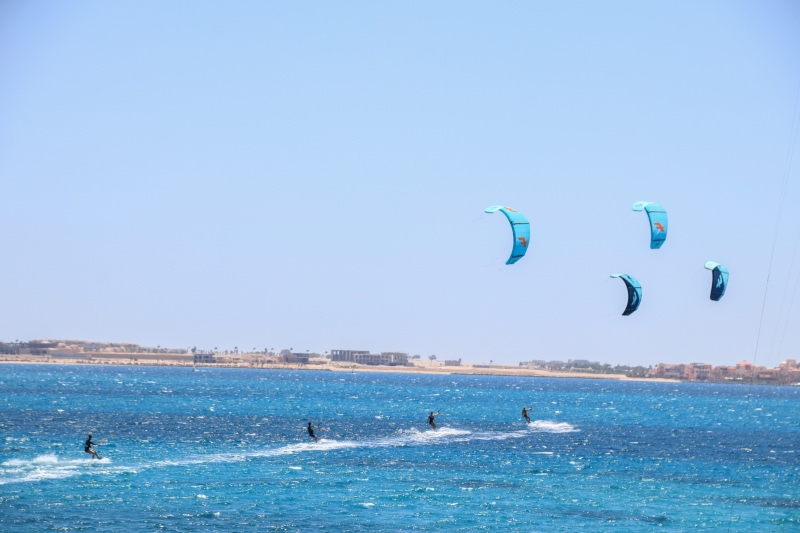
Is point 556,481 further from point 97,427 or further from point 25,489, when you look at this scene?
point 97,427

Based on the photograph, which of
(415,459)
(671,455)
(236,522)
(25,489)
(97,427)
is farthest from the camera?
(97,427)

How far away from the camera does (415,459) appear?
46.7 meters

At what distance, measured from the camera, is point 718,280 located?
3575 centimetres

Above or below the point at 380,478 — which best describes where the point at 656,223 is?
above

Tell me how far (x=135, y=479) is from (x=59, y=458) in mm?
7989

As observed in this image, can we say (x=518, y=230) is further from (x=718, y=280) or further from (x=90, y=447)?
(x=90, y=447)

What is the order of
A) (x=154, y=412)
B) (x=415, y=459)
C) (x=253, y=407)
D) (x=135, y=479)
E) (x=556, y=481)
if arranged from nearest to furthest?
(x=135, y=479), (x=556, y=481), (x=415, y=459), (x=154, y=412), (x=253, y=407)

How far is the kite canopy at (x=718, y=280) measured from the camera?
35.2 m

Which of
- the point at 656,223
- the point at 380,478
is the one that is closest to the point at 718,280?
the point at 656,223

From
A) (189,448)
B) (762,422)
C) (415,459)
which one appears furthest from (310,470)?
(762,422)

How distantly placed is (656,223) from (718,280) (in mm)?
3577

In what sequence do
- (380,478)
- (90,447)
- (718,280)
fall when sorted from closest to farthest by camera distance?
(718,280)
(380,478)
(90,447)

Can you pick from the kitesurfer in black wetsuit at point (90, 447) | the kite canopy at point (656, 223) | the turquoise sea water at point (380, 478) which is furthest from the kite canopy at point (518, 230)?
the kitesurfer in black wetsuit at point (90, 447)

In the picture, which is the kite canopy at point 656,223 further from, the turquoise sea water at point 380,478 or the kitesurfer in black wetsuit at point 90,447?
the kitesurfer in black wetsuit at point 90,447
